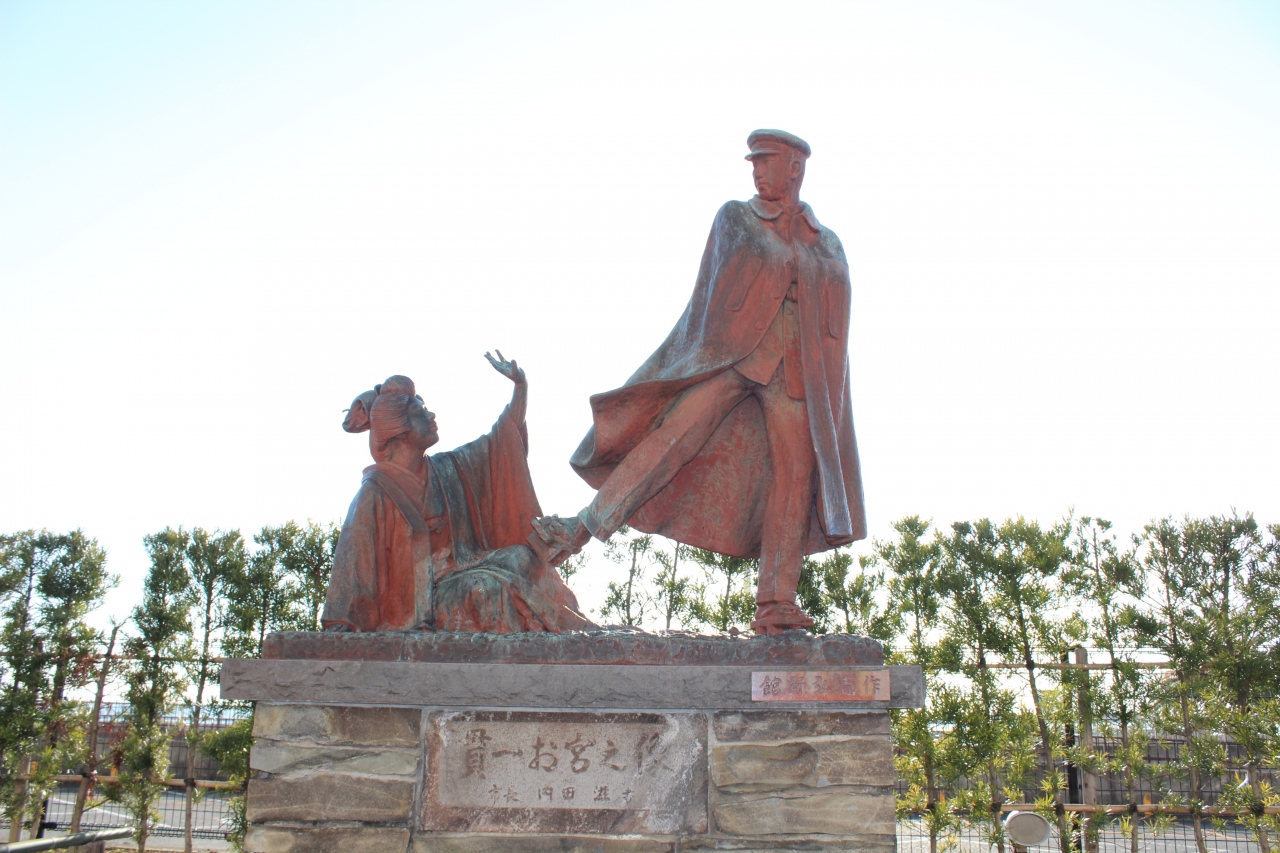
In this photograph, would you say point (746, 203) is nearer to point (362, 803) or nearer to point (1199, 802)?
point (362, 803)

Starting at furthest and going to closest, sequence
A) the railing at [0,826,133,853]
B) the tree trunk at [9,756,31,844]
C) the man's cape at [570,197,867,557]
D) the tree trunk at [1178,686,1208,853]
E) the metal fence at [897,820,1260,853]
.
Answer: the metal fence at [897,820,1260,853], the tree trunk at [9,756,31,844], the tree trunk at [1178,686,1208,853], the railing at [0,826,133,853], the man's cape at [570,197,867,557]

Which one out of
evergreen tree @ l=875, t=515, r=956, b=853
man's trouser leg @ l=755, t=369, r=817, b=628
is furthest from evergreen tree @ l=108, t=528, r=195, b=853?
man's trouser leg @ l=755, t=369, r=817, b=628

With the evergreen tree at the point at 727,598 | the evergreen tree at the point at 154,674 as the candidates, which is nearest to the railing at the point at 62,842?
the evergreen tree at the point at 154,674

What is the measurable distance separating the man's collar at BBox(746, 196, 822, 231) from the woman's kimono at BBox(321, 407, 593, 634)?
144 cm

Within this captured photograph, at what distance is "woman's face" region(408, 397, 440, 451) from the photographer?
177 inches

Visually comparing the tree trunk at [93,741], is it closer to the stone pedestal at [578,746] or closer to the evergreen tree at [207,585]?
the evergreen tree at [207,585]

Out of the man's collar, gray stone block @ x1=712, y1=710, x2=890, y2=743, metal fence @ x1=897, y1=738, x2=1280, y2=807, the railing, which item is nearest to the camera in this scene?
gray stone block @ x1=712, y1=710, x2=890, y2=743

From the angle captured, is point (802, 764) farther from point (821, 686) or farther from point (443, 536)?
point (443, 536)

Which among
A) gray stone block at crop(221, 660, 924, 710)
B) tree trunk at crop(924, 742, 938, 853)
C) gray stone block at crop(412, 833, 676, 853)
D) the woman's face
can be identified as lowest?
tree trunk at crop(924, 742, 938, 853)

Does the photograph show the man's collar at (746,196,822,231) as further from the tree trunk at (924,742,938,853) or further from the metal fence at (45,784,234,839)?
the metal fence at (45,784,234,839)

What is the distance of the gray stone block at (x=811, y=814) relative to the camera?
3570 millimetres

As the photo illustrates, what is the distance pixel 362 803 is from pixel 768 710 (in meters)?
1.38

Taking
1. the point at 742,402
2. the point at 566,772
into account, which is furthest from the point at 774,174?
the point at 566,772

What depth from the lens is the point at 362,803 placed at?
365 cm
